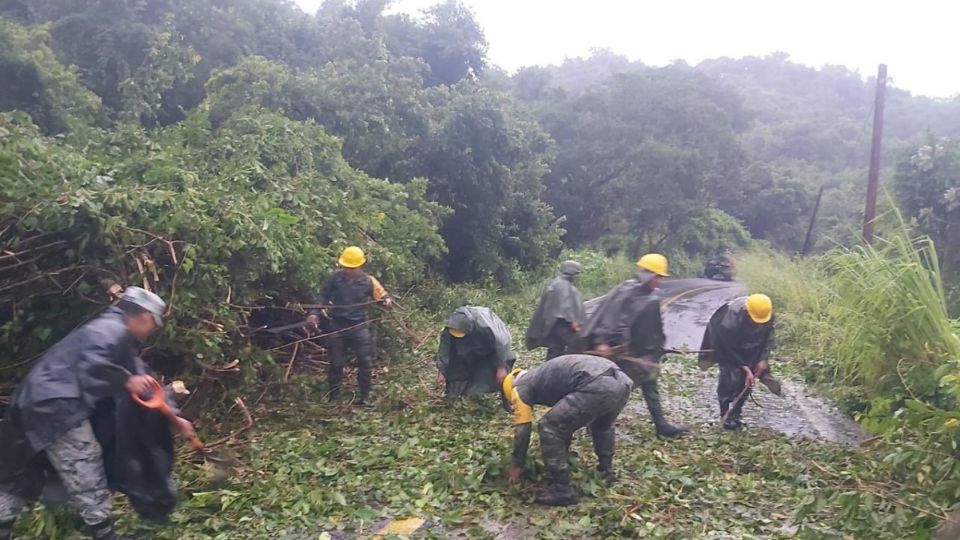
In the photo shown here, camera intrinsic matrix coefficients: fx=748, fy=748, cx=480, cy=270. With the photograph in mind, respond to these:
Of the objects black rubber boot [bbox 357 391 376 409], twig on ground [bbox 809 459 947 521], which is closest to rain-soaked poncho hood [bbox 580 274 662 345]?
twig on ground [bbox 809 459 947 521]

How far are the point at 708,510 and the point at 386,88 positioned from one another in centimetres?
1258

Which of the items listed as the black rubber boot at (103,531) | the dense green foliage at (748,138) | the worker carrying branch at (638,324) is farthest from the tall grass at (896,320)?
the black rubber boot at (103,531)

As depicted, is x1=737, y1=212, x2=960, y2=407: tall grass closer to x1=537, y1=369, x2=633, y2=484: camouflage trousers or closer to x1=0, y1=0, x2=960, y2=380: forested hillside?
x1=537, y1=369, x2=633, y2=484: camouflage trousers

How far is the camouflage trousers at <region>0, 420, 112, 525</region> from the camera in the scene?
3.84m

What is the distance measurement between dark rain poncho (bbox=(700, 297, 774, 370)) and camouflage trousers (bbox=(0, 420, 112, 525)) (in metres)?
5.37

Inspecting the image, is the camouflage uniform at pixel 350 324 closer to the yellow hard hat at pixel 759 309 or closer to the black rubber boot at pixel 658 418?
the black rubber boot at pixel 658 418

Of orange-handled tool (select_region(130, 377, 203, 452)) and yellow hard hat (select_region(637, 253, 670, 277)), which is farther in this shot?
yellow hard hat (select_region(637, 253, 670, 277))

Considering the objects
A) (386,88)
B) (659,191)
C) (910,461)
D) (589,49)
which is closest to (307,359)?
(910,461)

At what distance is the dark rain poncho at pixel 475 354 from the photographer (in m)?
6.96

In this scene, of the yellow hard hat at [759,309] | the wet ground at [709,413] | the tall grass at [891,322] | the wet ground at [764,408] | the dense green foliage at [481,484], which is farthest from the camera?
the wet ground at [764,408]

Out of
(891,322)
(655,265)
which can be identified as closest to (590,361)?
(655,265)

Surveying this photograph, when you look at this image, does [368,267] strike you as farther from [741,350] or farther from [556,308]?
[741,350]

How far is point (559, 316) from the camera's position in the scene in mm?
7109

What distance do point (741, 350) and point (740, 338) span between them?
4.9 inches
